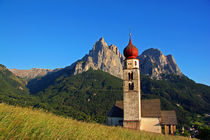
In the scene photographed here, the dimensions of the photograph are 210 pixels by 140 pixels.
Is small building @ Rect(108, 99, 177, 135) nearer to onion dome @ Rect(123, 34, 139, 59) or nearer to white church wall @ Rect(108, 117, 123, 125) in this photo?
white church wall @ Rect(108, 117, 123, 125)

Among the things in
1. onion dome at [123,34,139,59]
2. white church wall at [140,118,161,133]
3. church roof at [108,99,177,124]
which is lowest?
white church wall at [140,118,161,133]

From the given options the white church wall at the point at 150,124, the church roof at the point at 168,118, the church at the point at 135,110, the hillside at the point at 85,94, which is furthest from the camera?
the hillside at the point at 85,94

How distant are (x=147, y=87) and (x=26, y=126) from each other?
160231mm

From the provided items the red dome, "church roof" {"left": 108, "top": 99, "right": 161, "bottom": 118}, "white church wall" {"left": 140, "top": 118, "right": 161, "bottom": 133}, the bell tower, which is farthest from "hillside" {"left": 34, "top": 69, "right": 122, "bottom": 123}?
the red dome

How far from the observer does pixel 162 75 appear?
197 meters

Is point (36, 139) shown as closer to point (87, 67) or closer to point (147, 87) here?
point (147, 87)

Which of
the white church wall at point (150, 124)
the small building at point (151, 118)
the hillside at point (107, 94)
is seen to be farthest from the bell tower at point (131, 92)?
the hillside at point (107, 94)

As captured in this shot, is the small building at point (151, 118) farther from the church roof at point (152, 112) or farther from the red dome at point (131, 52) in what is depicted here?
the red dome at point (131, 52)

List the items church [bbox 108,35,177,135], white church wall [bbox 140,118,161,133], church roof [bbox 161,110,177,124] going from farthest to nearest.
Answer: church roof [bbox 161,110,177,124]
white church wall [bbox 140,118,161,133]
church [bbox 108,35,177,135]

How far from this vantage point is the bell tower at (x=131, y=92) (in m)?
29.6

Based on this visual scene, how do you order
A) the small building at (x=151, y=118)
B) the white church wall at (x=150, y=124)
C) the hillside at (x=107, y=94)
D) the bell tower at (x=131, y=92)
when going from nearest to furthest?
the bell tower at (x=131, y=92), the white church wall at (x=150, y=124), the small building at (x=151, y=118), the hillside at (x=107, y=94)

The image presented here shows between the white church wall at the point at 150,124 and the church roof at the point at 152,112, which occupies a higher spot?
the church roof at the point at 152,112

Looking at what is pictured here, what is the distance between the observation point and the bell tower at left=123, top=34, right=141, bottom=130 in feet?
97.2

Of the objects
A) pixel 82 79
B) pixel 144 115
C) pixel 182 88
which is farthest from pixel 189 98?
pixel 144 115
